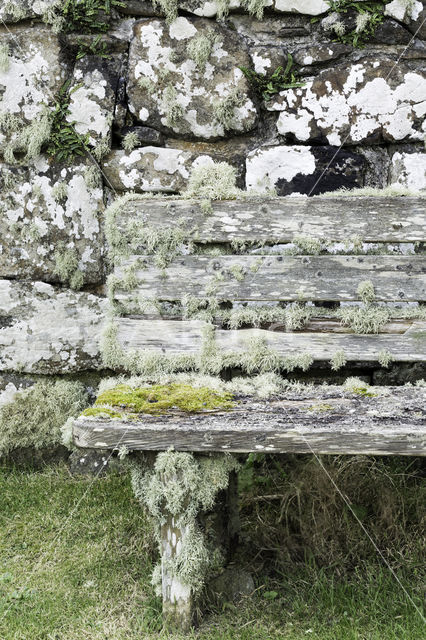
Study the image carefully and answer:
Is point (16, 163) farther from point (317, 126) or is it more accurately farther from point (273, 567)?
point (273, 567)

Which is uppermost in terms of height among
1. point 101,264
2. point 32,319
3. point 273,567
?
point 101,264

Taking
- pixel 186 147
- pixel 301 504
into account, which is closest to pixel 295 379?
pixel 301 504

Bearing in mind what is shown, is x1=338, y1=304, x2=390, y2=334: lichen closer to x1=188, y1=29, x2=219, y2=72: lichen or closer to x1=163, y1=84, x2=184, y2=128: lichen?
x1=163, y1=84, x2=184, y2=128: lichen

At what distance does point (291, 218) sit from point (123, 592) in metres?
1.90

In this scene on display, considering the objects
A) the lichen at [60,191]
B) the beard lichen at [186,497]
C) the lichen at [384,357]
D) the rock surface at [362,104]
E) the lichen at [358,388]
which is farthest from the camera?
the lichen at [60,191]

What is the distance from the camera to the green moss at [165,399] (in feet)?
8.49

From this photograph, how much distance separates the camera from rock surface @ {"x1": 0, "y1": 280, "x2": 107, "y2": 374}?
378 centimetres

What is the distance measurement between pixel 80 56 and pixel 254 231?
1479 millimetres

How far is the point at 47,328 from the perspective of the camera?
3783mm

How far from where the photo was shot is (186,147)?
367cm

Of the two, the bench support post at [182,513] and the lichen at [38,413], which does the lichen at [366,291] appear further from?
the lichen at [38,413]

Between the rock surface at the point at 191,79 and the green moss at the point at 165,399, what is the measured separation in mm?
1573

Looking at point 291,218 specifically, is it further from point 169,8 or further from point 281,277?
point 169,8

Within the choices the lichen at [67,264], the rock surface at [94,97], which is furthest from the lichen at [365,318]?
the rock surface at [94,97]
